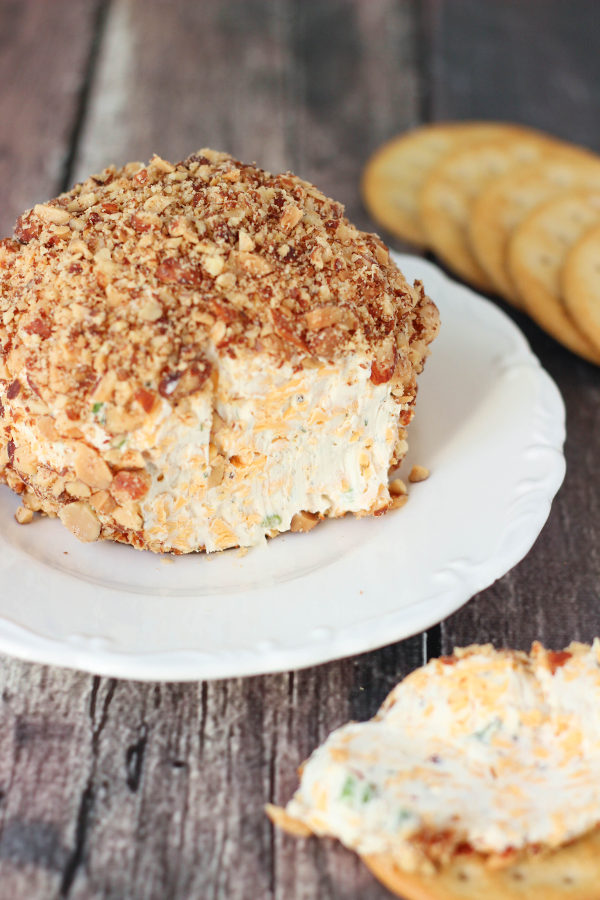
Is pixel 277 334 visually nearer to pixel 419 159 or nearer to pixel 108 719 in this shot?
pixel 108 719

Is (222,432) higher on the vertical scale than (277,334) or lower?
lower

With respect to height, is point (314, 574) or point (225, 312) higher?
point (225, 312)

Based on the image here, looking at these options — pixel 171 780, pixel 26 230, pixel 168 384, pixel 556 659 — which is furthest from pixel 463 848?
pixel 26 230

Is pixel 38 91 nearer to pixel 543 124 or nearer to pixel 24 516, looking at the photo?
pixel 543 124

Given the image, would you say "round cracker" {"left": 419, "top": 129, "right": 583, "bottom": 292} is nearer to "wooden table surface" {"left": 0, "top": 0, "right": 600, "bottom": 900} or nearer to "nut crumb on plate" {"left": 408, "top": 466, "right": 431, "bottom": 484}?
"wooden table surface" {"left": 0, "top": 0, "right": 600, "bottom": 900}

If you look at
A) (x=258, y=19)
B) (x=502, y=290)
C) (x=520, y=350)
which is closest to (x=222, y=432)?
(x=520, y=350)

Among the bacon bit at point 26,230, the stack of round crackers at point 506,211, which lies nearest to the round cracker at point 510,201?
the stack of round crackers at point 506,211
